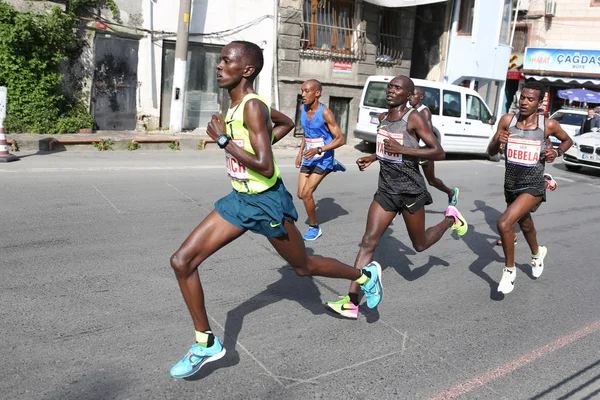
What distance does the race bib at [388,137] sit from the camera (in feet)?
16.0

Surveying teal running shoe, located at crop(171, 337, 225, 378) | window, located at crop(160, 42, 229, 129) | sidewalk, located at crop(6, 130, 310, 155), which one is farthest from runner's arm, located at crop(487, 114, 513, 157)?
window, located at crop(160, 42, 229, 129)

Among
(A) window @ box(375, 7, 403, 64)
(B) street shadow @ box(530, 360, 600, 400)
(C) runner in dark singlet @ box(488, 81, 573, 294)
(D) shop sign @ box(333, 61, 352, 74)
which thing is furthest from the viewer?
(A) window @ box(375, 7, 403, 64)

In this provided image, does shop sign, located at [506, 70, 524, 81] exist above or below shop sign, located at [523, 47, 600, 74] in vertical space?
below

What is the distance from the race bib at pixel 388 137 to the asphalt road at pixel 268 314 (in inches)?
47.1

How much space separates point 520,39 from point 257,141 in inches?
1160

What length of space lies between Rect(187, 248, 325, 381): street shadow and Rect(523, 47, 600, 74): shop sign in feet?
81.1

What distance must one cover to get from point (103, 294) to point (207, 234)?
5.44 ft

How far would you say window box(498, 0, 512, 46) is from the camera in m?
23.9

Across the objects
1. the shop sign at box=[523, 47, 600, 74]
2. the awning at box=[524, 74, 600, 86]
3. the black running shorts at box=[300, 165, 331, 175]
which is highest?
the shop sign at box=[523, 47, 600, 74]

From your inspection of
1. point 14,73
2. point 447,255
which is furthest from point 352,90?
point 447,255

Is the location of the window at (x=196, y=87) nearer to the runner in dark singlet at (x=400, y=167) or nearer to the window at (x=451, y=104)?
the window at (x=451, y=104)

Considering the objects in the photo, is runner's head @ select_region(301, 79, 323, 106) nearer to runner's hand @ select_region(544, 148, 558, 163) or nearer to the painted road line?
runner's hand @ select_region(544, 148, 558, 163)

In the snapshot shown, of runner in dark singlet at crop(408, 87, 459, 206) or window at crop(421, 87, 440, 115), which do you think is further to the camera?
window at crop(421, 87, 440, 115)

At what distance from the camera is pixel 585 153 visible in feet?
48.4
